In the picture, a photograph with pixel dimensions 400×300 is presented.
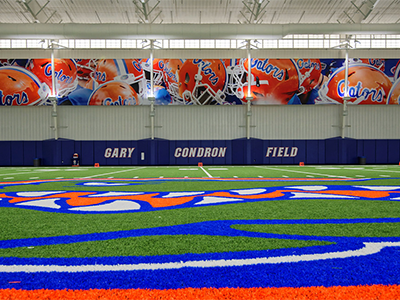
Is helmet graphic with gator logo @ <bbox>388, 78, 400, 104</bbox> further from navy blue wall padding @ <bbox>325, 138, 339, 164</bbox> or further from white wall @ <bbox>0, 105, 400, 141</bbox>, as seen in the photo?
navy blue wall padding @ <bbox>325, 138, 339, 164</bbox>

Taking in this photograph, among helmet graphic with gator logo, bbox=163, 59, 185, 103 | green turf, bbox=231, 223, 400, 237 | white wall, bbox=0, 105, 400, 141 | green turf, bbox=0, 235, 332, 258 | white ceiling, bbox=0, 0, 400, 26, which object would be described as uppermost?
white ceiling, bbox=0, 0, 400, 26

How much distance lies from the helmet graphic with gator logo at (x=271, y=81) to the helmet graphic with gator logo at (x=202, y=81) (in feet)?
5.15

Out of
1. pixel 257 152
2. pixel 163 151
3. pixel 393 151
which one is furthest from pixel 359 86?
pixel 163 151

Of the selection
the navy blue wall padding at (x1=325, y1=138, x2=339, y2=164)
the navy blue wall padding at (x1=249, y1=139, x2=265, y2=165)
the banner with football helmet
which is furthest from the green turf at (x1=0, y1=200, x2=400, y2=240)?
the navy blue wall padding at (x1=325, y1=138, x2=339, y2=164)

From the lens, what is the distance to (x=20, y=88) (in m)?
19.7

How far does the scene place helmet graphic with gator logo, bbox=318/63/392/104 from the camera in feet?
66.0

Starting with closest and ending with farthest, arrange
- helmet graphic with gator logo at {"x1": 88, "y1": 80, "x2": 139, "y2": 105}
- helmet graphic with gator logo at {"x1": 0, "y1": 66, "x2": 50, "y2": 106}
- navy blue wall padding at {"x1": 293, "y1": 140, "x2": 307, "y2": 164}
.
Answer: helmet graphic with gator logo at {"x1": 0, "y1": 66, "x2": 50, "y2": 106}, helmet graphic with gator logo at {"x1": 88, "y1": 80, "x2": 139, "y2": 105}, navy blue wall padding at {"x1": 293, "y1": 140, "x2": 307, "y2": 164}

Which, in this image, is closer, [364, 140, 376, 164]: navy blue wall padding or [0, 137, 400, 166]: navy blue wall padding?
[0, 137, 400, 166]: navy blue wall padding

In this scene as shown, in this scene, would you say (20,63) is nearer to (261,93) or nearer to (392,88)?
(261,93)

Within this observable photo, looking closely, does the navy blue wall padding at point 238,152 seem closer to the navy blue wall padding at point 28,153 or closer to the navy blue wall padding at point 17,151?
the navy blue wall padding at point 28,153

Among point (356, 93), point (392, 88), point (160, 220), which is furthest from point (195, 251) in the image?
point (392, 88)

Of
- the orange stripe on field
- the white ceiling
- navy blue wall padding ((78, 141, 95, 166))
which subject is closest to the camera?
the orange stripe on field

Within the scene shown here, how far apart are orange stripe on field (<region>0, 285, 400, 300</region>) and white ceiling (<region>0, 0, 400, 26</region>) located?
19.1m

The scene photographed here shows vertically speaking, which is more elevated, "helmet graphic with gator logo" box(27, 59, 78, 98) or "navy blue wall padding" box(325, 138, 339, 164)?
"helmet graphic with gator logo" box(27, 59, 78, 98)
